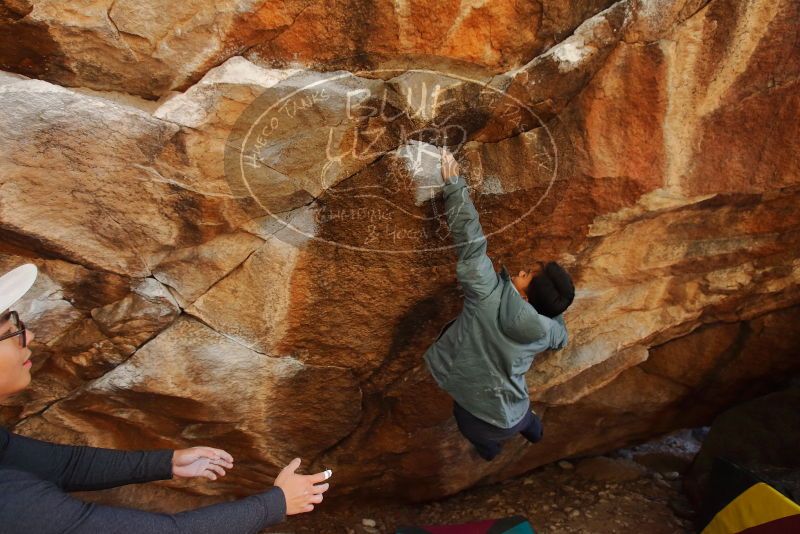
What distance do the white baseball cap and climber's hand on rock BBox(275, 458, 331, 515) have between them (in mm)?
971

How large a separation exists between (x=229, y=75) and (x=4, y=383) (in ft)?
4.22

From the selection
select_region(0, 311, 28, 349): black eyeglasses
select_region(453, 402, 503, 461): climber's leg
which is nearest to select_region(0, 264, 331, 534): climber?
select_region(0, 311, 28, 349): black eyeglasses

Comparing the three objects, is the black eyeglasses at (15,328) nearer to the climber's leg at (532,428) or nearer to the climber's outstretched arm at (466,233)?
the climber's outstretched arm at (466,233)

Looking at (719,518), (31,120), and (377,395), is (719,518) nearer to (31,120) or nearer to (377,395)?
(377,395)

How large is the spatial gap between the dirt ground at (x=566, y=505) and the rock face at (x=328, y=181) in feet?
3.22

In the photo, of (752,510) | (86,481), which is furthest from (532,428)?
(86,481)

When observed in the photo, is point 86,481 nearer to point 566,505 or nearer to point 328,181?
point 328,181

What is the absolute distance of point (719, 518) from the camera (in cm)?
339

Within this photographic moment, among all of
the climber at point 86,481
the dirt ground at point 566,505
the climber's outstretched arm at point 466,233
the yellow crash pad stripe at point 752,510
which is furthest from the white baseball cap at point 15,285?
the yellow crash pad stripe at point 752,510

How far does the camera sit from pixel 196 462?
6.82ft

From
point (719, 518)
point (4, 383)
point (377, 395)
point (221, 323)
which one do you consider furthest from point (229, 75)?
point (719, 518)

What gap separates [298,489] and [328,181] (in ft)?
4.10

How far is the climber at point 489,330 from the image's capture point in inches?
92.4

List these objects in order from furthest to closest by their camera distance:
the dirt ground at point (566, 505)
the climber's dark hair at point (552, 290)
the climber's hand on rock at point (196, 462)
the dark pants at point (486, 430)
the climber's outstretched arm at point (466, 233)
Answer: the dirt ground at point (566, 505) < the dark pants at point (486, 430) < the climber's dark hair at point (552, 290) < the climber's outstretched arm at point (466, 233) < the climber's hand on rock at point (196, 462)
